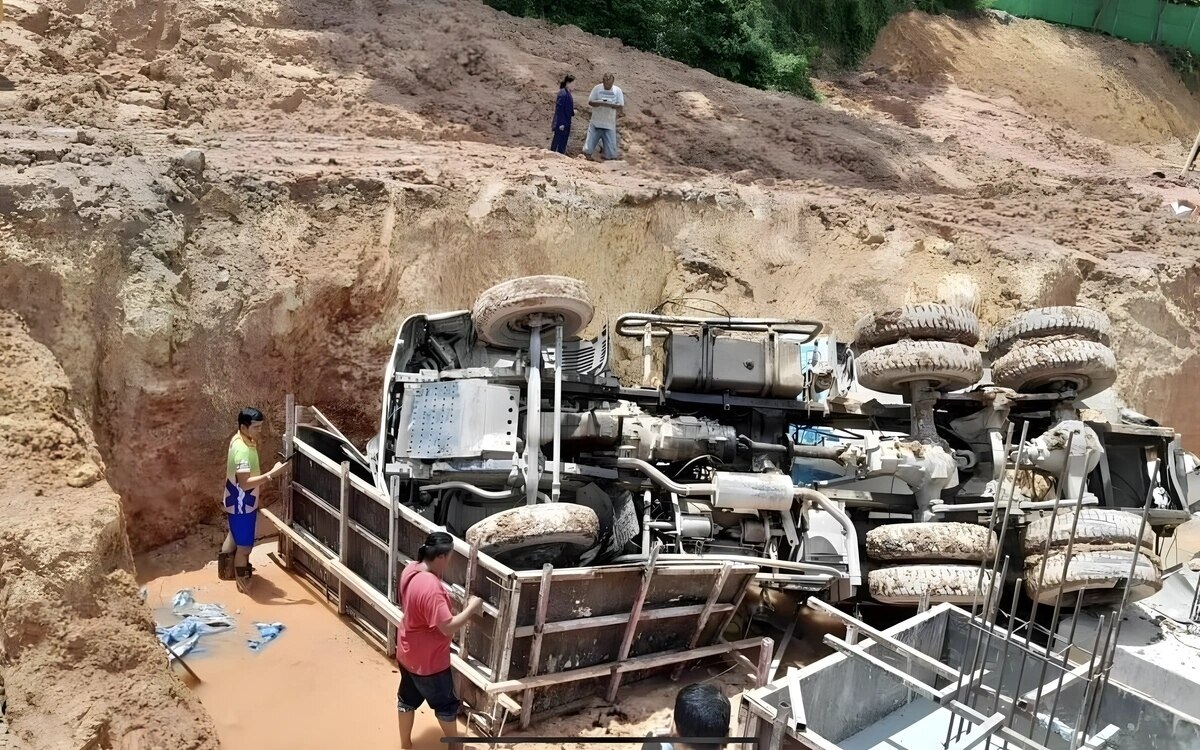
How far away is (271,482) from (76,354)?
1950 mm

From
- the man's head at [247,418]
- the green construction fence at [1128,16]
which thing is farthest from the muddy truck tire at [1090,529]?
the green construction fence at [1128,16]

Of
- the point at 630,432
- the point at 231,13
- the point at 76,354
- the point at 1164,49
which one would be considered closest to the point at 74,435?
the point at 76,354

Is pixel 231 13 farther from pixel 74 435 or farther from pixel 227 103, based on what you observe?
pixel 74 435

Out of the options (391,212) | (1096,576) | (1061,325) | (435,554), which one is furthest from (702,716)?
(391,212)

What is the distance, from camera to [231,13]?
13.7m

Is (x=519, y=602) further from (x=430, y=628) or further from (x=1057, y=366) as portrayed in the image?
(x=1057, y=366)

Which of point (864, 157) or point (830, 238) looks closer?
point (830, 238)

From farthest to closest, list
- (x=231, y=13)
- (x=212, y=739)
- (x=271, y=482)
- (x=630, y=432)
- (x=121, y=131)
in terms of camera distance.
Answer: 1. (x=231, y=13)
2. (x=121, y=131)
3. (x=271, y=482)
4. (x=630, y=432)
5. (x=212, y=739)

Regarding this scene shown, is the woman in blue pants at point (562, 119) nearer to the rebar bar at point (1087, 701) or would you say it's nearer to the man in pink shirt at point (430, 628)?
the man in pink shirt at point (430, 628)

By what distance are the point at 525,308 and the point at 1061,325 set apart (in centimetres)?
433

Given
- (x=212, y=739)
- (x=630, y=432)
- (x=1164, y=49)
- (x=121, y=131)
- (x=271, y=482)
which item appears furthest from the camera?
(x=1164, y=49)

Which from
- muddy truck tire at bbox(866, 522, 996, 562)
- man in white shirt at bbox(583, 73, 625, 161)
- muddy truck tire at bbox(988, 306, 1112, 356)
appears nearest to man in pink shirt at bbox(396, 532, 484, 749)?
muddy truck tire at bbox(866, 522, 996, 562)

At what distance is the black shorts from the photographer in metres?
6.05

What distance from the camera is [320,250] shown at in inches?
391
